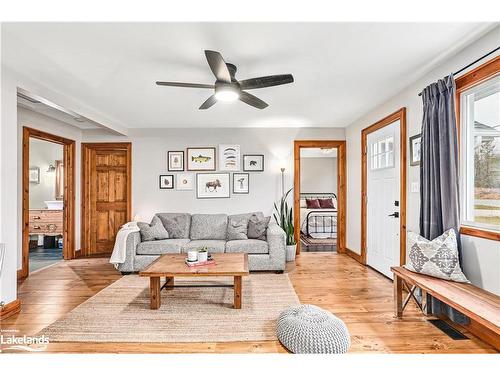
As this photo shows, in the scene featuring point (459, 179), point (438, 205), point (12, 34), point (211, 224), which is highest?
point (12, 34)

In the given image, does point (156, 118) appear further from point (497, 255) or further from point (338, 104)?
point (497, 255)

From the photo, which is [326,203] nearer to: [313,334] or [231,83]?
[231,83]

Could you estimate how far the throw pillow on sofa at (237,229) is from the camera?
13.8ft

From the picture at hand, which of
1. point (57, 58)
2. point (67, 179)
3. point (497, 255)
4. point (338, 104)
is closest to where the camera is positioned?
point (497, 255)

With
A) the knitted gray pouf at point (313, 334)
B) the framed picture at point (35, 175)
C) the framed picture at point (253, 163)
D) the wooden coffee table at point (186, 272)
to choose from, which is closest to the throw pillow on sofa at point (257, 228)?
the framed picture at point (253, 163)

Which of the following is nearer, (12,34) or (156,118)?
(12,34)

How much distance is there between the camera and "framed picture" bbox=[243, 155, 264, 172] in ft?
16.6

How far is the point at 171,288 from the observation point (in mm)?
3158

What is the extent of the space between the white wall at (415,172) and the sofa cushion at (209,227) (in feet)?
7.45

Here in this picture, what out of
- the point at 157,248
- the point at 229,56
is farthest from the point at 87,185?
the point at 229,56

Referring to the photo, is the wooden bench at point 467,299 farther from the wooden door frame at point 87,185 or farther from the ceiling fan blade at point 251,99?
the wooden door frame at point 87,185
